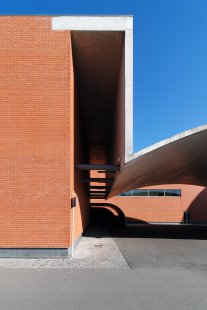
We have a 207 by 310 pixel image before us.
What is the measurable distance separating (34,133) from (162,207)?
23342 millimetres

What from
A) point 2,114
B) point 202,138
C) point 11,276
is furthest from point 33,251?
point 202,138

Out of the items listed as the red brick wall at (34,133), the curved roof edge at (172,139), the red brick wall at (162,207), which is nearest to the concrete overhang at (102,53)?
the curved roof edge at (172,139)

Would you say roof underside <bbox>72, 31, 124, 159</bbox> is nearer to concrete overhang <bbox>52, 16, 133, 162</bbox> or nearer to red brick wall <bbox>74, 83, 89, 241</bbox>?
concrete overhang <bbox>52, 16, 133, 162</bbox>

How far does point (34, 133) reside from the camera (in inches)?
377

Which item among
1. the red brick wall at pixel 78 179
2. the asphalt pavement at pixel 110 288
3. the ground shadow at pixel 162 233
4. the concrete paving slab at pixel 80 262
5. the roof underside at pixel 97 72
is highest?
the roof underside at pixel 97 72

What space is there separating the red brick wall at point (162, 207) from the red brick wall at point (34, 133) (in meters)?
21.4

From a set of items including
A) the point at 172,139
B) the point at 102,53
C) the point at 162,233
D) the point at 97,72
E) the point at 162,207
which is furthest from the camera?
the point at 162,207

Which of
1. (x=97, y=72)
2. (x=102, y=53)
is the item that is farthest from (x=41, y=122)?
(x=97, y=72)

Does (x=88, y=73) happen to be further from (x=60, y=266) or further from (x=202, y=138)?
(x=60, y=266)

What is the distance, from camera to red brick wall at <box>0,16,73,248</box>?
925 centimetres

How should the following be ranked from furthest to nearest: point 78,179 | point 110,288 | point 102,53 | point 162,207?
point 162,207 < point 78,179 < point 102,53 < point 110,288

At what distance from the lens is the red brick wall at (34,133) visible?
925 centimetres

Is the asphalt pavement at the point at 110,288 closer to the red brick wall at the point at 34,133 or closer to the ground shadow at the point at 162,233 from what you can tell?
the red brick wall at the point at 34,133

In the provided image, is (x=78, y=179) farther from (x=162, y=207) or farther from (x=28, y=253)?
(x=162, y=207)
